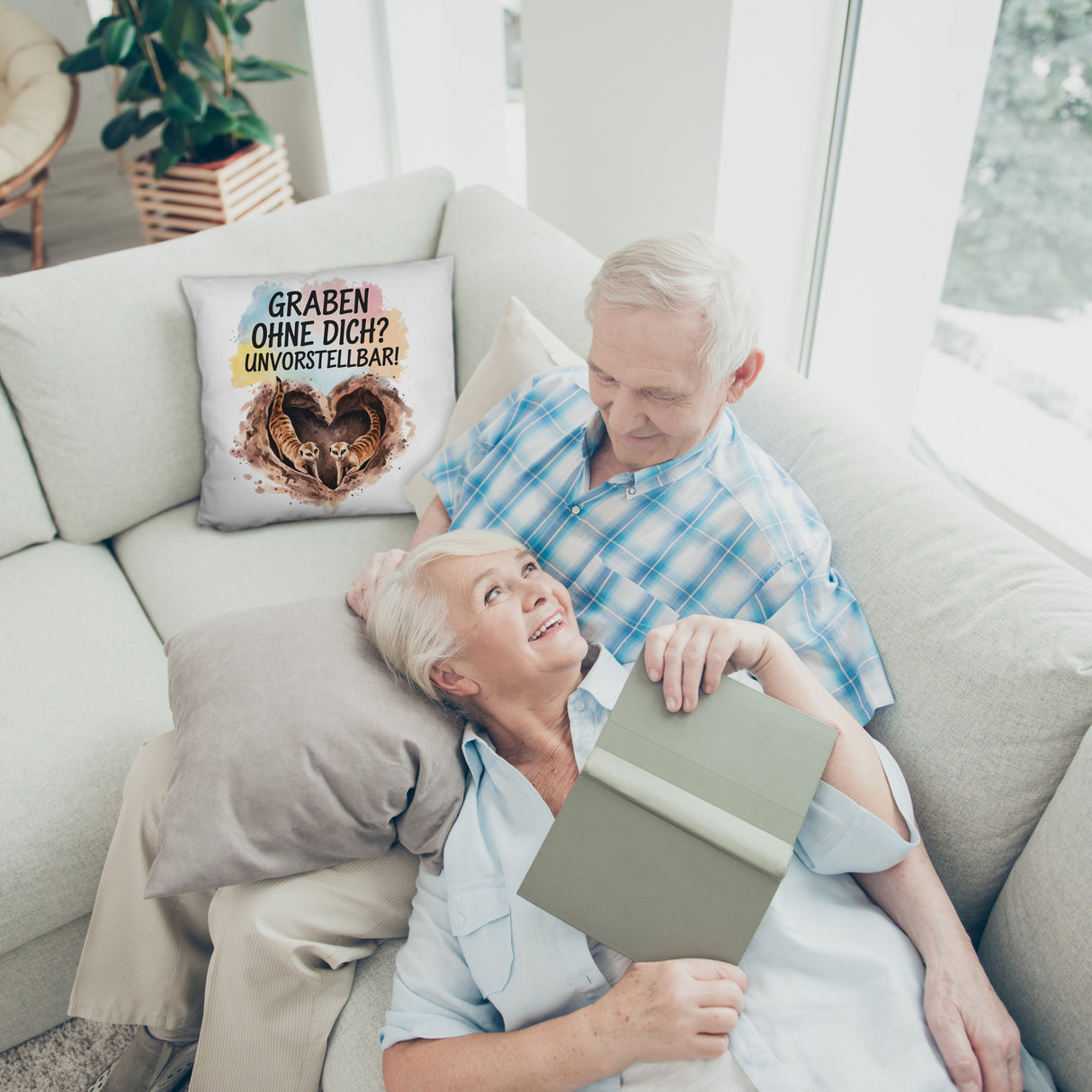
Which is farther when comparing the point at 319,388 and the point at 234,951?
the point at 319,388

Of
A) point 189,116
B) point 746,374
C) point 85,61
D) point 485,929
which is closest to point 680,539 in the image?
point 746,374

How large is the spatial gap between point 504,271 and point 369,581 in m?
0.84

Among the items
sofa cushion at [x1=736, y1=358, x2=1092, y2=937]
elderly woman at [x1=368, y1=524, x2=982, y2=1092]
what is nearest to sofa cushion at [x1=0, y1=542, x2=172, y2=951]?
elderly woman at [x1=368, y1=524, x2=982, y2=1092]

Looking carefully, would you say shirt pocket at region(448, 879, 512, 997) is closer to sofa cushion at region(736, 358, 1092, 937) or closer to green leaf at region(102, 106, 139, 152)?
sofa cushion at region(736, 358, 1092, 937)

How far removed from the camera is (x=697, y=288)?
1035mm

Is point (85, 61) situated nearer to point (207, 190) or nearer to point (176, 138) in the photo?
point (176, 138)

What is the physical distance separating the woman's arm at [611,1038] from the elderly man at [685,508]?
0.77 feet

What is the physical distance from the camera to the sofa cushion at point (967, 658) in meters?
0.92

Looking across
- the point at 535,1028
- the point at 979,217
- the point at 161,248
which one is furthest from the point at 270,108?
the point at 535,1028

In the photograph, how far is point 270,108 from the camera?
4.01 m

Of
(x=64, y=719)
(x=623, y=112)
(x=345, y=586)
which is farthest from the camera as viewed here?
(x=623, y=112)

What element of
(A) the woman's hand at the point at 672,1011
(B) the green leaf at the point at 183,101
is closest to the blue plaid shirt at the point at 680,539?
(A) the woman's hand at the point at 672,1011

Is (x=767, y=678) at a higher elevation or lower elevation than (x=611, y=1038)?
higher

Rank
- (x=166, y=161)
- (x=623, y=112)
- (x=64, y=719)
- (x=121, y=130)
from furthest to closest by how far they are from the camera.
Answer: (x=121, y=130) → (x=166, y=161) → (x=623, y=112) → (x=64, y=719)
